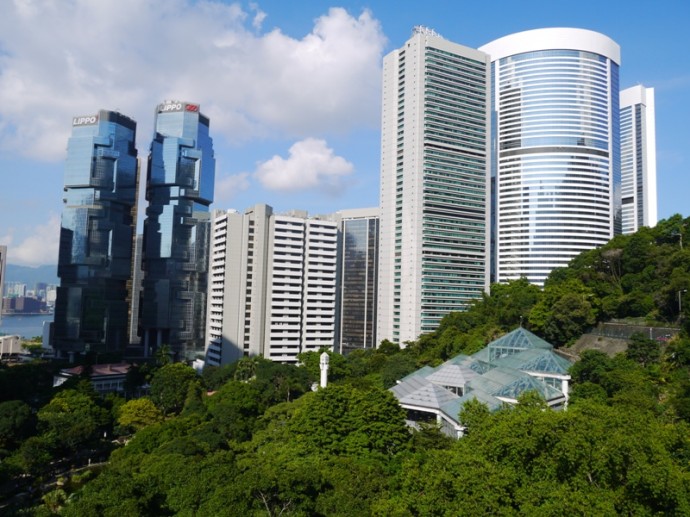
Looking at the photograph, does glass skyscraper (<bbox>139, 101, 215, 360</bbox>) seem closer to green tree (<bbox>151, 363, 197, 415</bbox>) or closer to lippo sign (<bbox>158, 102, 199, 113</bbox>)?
lippo sign (<bbox>158, 102, 199, 113</bbox>)

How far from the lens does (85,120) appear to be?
110m

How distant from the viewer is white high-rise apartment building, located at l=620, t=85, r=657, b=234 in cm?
14638


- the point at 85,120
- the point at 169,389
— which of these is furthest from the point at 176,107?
the point at 169,389

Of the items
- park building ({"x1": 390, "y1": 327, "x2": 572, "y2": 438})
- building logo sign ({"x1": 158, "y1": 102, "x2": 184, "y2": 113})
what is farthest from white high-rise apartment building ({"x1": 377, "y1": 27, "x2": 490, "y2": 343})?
building logo sign ({"x1": 158, "y1": 102, "x2": 184, "y2": 113})

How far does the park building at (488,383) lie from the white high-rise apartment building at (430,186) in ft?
129

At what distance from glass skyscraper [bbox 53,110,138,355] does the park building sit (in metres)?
80.1

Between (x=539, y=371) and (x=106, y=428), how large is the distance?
41116mm

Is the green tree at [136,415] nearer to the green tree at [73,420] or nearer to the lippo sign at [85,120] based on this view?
the green tree at [73,420]

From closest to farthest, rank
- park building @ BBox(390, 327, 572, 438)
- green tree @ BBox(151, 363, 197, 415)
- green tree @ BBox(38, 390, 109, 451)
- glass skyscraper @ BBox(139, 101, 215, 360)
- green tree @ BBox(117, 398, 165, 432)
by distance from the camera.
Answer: park building @ BBox(390, 327, 572, 438) → green tree @ BBox(38, 390, 109, 451) → green tree @ BBox(117, 398, 165, 432) → green tree @ BBox(151, 363, 197, 415) → glass skyscraper @ BBox(139, 101, 215, 360)

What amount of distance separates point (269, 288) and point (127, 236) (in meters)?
42.5

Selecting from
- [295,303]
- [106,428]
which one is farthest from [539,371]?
[295,303]

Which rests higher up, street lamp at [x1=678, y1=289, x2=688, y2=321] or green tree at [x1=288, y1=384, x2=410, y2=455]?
street lamp at [x1=678, y1=289, x2=688, y2=321]

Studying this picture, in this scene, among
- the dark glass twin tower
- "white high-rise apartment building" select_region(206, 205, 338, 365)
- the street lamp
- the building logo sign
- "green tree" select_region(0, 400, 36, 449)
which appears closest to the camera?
"green tree" select_region(0, 400, 36, 449)

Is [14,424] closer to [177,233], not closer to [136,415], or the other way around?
[136,415]
